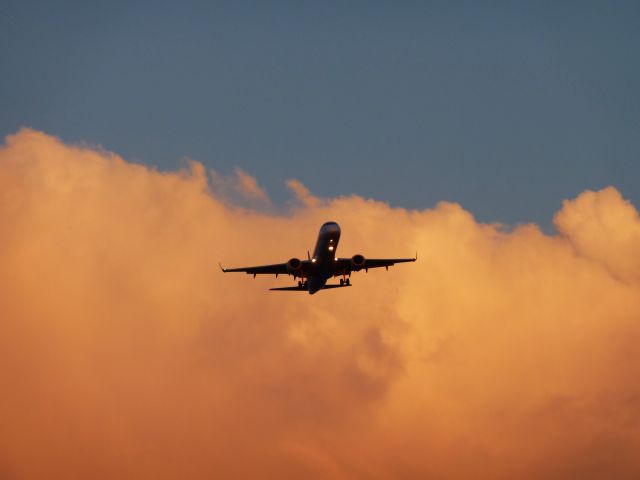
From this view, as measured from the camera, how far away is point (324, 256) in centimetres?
8375

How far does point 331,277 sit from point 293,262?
13.3 feet

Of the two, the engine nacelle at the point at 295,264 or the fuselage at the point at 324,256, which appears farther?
the engine nacelle at the point at 295,264

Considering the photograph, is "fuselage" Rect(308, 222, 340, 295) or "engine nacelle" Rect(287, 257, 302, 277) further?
"engine nacelle" Rect(287, 257, 302, 277)

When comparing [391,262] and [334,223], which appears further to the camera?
[391,262]

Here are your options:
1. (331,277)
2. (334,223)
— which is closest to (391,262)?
(331,277)

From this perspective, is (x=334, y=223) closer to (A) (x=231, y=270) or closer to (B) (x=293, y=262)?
(B) (x=293, y=262)

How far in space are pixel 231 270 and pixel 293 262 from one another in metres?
7.07

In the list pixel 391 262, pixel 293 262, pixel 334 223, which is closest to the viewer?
pixel 334 223

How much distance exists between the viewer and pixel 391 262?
3701 inches

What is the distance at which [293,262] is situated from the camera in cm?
8631

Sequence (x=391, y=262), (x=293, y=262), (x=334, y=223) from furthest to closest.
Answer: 1. (x=391, y=262)
2. (x=293, y=262)
3. (x=334, y=223)

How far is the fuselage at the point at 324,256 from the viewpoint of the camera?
265ft

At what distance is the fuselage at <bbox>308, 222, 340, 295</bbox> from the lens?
80.6 m

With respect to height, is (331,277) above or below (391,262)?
below
